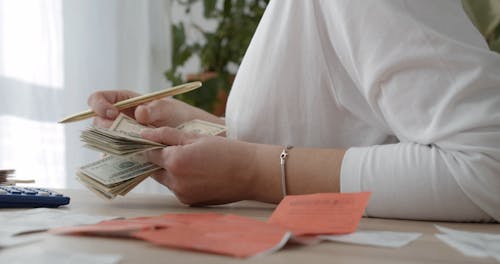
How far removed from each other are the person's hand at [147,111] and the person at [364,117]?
193 millimetres

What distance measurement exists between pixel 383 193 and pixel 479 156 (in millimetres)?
132

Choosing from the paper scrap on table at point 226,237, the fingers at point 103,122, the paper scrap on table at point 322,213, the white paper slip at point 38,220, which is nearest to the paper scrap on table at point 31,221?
the white paper slip at point 38,220

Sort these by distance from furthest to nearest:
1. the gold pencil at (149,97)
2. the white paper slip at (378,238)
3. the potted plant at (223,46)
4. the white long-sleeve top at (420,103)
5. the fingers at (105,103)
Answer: the potted plant at (223,46) → the fingers at (105,103) → the gold pencil at (149,97) → the white long-sleeve top at (420,103) → the white paper slip at (378,238)

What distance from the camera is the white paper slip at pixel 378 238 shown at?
1.98 feet

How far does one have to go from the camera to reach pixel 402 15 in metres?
0.87

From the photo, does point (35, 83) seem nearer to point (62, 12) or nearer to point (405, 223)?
point (62, 12)

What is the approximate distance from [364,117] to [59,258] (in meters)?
0.61

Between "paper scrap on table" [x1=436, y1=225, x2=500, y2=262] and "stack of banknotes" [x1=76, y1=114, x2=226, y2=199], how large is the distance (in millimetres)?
450

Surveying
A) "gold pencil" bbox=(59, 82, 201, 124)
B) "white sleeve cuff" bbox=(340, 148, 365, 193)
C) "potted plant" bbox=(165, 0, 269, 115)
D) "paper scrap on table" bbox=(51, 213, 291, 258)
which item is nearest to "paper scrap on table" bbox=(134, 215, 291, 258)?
"paper scrap on table" bbox=(51, 213, 291, 258)

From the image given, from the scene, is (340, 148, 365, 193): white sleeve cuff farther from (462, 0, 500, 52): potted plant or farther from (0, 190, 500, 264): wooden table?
(462, 0, 500, 52): potted plant

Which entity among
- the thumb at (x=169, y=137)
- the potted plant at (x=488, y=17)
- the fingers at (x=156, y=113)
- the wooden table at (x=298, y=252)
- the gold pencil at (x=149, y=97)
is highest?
the potted plant at (x=488, y=17)

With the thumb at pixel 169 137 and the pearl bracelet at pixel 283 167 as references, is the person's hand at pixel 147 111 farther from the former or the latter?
the pearl bracelet at pixel 283 167

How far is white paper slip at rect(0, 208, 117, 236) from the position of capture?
665 mm

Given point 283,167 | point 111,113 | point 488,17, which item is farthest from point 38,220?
point 488,17
